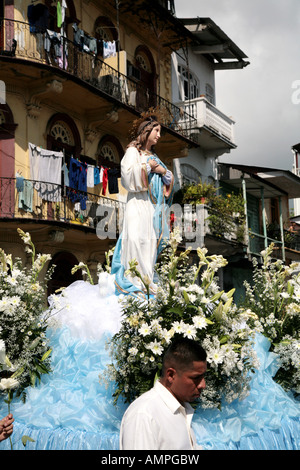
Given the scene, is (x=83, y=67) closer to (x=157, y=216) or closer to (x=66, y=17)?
(x=66, y=17)

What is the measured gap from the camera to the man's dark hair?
10.7 feet

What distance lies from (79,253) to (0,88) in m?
5.36

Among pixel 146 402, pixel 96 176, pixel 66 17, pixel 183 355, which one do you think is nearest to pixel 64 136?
pixel 96 176

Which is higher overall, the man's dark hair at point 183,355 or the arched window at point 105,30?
the arched window at point 105,30

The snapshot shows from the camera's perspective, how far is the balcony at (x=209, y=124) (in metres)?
24.0

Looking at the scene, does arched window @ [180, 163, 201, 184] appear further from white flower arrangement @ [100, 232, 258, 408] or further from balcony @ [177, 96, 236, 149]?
white flower arrangement @ [100, 232, 258, 408]

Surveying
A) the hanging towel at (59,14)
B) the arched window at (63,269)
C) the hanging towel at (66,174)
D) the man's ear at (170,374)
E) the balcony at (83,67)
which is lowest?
the man's ear at (170,374)

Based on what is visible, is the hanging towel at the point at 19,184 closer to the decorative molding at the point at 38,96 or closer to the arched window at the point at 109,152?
the decorative molding at the point at 38,96

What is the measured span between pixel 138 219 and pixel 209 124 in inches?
671

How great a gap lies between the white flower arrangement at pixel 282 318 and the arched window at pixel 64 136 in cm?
1132

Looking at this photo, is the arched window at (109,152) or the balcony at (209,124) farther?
the balcony at (209,124)

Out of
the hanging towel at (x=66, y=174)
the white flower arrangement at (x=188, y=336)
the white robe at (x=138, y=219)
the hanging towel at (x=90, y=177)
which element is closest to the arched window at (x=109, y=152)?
the hanging towel at (x=90, y=177)

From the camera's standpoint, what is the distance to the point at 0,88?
16156 millimetres

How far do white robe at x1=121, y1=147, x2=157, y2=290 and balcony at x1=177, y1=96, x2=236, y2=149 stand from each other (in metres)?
15.7
